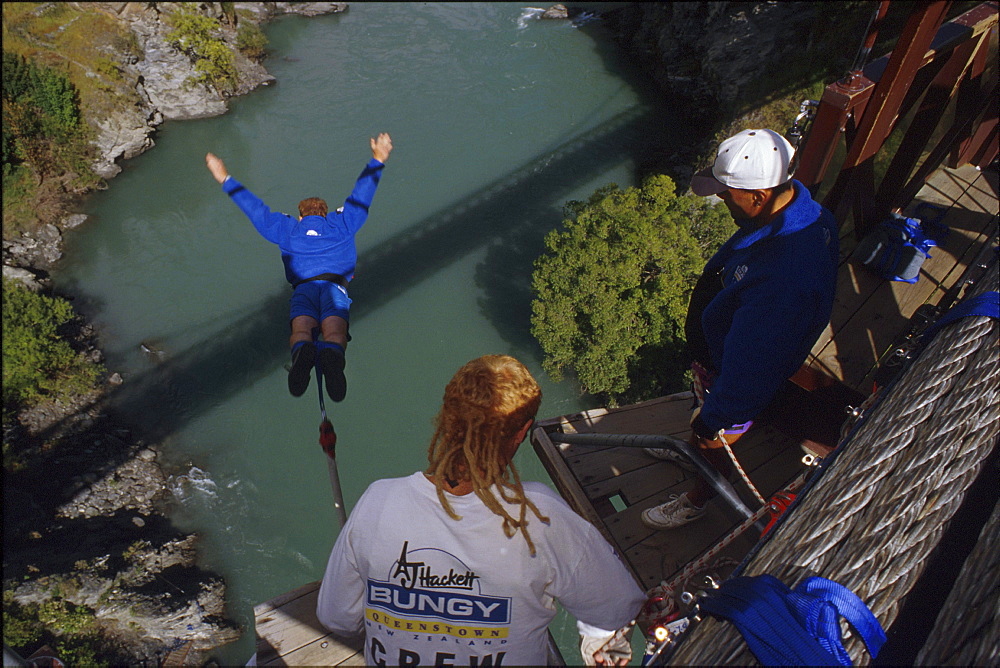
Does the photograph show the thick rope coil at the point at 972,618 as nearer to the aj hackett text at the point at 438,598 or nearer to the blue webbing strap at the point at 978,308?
the blue webbing strap at the point at 978,308

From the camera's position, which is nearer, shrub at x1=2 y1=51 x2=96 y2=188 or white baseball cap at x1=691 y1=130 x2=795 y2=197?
white baseball cap at x1=691 y1=130 x2=795 y2=197

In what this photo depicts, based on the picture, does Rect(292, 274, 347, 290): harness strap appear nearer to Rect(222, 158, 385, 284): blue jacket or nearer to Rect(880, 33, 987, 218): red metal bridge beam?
Rect(222, 158, 385, 284): blue jacket

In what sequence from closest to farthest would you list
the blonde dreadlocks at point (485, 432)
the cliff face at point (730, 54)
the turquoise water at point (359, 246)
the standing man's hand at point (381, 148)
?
the blonde dreadlocks at point (485, 432)
the standing man's hand at point (381, 148)
the turquoise water at point (359, 246)
the cliff face at point (730, 54)

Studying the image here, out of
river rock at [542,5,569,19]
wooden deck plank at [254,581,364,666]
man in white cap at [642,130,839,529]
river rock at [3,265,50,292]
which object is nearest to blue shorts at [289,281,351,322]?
wooden deck plank at [254,581,364,666]

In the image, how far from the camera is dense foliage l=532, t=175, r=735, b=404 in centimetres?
712

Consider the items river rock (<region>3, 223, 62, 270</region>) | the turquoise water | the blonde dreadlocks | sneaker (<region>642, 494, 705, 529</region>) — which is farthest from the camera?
river rock (<region>3, 223, 62, 270</region>)

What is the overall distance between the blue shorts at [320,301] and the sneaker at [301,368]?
343mm

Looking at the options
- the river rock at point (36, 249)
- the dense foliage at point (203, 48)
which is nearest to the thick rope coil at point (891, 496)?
the river rock at point (36, 249)

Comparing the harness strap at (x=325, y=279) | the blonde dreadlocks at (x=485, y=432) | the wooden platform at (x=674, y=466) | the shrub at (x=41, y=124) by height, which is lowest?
the shrub at (x=41, y=124)

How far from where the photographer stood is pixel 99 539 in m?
7.13

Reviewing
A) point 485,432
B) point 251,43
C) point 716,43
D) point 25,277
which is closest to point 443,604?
point 485,432

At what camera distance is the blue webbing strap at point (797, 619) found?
0.87m

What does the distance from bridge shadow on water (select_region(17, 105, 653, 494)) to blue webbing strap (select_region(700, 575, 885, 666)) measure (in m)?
8.94

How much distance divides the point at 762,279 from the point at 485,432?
3.26 ft
